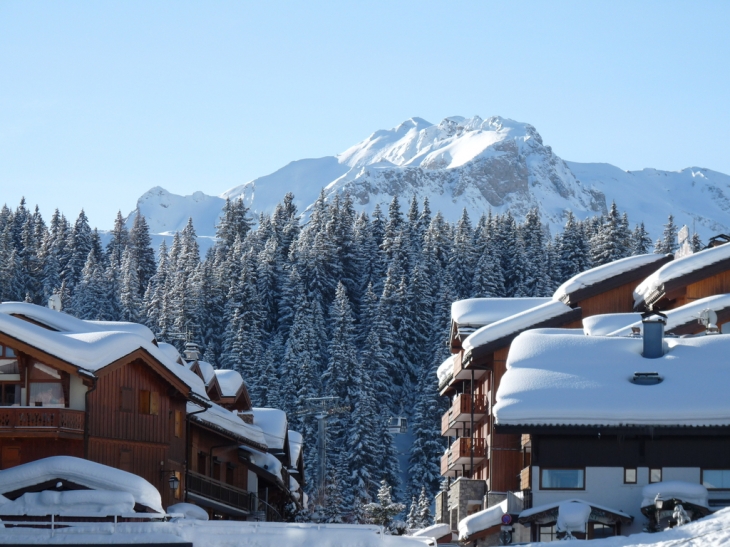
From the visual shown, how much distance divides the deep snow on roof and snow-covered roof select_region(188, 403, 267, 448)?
9.34 meters

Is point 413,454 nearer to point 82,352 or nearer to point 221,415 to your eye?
point 221,415

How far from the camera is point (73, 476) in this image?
34.1m

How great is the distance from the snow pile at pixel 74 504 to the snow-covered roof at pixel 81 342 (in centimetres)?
417

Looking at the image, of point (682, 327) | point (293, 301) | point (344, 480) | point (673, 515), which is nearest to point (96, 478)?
point (673, 515)

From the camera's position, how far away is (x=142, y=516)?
30969 millimetres

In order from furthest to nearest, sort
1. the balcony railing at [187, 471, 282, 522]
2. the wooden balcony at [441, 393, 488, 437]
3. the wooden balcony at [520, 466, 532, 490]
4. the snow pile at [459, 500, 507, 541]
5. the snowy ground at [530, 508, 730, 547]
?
the wooden balcony at [441, 393, 488, 437] < the balcony railing at [187, 471, 282, 522] < the snow pile at [459, 500, 507, 541] < the wooden balcony at [520, 466, 532, 490] < the snowy ground at [530, 508, 730, 547]

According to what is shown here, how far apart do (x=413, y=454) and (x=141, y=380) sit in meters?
56.5

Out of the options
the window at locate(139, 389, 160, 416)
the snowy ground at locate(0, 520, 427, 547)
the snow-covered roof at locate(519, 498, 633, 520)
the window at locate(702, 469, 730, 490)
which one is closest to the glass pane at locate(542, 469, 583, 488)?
the snow-covered roof at locate(519, 498, 633, 520)

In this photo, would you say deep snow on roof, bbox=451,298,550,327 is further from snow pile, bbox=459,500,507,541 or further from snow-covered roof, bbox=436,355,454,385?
snow pile, bbox=459,500,507,541

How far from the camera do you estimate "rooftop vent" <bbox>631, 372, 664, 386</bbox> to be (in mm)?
36250

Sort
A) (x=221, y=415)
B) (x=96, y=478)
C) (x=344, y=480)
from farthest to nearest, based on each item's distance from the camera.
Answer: (x=344, y=480) < (x=221, y=415) < (x=96, y=478)

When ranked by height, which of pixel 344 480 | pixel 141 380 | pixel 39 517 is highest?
pixel 141 380

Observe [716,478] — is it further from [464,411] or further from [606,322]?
[464,411]

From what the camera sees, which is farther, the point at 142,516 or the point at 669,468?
the point at 669,468
